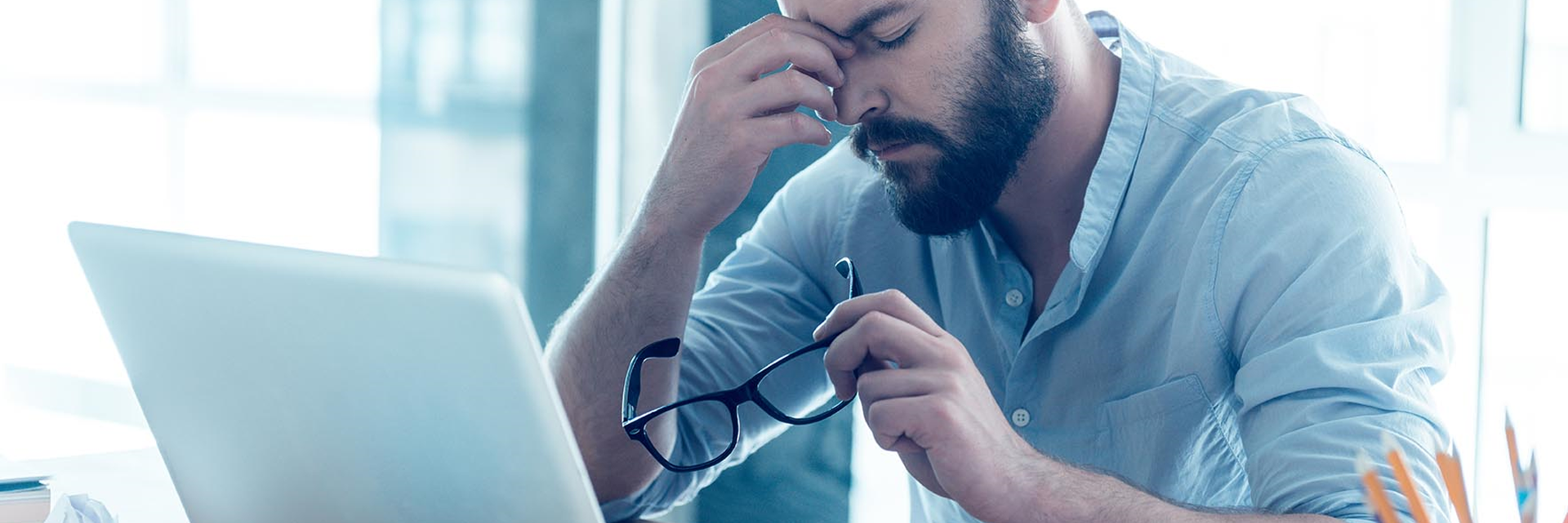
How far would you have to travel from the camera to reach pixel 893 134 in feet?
4.04

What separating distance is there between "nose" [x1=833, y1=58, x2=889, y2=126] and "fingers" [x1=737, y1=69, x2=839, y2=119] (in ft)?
0.04

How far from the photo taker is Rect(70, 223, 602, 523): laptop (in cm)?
67

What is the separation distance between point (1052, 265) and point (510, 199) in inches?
55.6

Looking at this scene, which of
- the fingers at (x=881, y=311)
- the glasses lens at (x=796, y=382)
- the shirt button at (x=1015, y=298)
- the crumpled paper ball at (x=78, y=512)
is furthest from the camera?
the glasses lens at (x=796, y=382)

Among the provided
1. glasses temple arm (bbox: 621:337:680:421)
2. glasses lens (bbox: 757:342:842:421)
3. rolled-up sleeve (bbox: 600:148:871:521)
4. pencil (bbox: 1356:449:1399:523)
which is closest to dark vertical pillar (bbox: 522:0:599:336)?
rolled-up sleeve (bbox: 600:148:871:521)

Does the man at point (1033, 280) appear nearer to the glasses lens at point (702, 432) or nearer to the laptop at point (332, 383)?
the glasses lens at point (702, 432)

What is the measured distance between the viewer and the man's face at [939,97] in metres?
1.19

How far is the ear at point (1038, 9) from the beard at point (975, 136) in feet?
0.03

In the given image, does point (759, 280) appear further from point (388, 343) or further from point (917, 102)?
point (388, 343)

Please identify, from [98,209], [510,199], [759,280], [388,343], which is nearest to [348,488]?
[388,343]

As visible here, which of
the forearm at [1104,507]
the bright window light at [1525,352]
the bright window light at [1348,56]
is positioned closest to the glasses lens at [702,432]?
the forearm at [1104,507]

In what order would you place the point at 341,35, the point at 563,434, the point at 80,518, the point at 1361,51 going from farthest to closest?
the point at 341,35 → the point at 1361,51 → the point at 80,518 → the point at 563,434

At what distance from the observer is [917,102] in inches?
47.8

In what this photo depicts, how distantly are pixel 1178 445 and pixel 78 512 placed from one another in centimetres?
83
